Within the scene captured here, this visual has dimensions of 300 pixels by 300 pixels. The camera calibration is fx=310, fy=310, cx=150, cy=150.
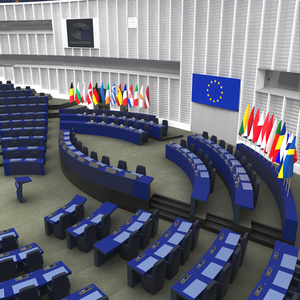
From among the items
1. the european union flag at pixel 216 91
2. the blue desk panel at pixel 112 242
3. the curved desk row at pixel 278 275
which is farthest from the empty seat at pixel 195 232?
the european union flag at pixel 216 91

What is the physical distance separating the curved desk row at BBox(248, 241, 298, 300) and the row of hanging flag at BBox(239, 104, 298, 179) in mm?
2820

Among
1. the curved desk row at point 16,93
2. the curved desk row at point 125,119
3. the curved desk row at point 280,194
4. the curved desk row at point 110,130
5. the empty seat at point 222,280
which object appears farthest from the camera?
the curved desk row at point 16,93

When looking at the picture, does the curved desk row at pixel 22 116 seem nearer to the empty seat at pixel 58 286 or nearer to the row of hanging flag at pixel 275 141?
the row of hanging flag at pixel 275 141

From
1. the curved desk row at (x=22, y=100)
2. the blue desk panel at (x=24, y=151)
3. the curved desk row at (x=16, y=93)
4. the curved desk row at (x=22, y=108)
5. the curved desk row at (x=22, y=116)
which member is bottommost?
the blue desk panel at (x=24, y=151)

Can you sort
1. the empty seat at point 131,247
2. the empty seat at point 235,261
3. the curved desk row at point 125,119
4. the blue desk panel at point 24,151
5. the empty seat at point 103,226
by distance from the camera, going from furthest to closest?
1. the curved desk row at point 125,119
2. the blue desk panel at point 24,151
3. the empty seat at point 103,226
4. the empty seat at point 131,247
5. the empty seat at point 235,261

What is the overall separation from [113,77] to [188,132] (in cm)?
742

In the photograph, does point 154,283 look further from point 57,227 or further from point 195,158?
point 195,158

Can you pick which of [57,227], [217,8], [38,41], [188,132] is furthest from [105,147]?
[38,41]

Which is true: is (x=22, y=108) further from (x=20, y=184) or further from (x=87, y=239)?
(x=87, y=239)

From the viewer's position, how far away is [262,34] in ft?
46.0

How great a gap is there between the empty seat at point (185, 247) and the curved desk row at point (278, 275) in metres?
1.99

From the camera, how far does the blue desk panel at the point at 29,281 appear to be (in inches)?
256

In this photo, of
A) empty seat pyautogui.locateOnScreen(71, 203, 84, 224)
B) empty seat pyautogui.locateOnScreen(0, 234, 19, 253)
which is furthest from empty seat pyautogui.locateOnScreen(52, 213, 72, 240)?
empty seat pyautogui.locateOnScreen(0, 234, 19, 253)

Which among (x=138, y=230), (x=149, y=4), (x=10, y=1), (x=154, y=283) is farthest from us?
(x=10, y=1)
